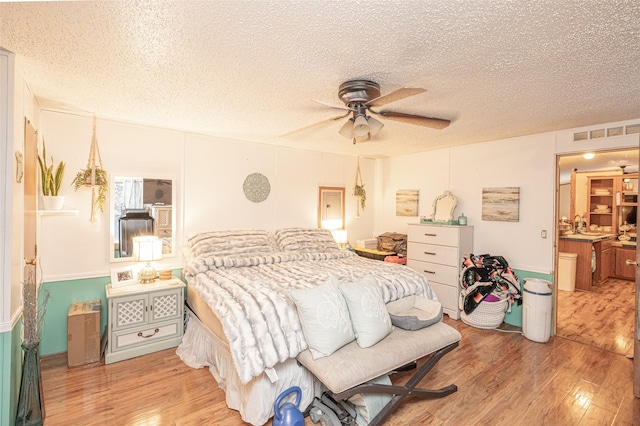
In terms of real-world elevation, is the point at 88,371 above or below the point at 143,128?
below

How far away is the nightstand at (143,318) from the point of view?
296cm

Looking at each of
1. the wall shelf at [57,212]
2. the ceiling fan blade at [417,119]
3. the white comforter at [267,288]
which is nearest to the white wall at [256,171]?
the white comforter at [267,288]

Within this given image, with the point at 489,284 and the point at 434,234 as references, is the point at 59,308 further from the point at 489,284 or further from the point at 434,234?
the point at 489,284

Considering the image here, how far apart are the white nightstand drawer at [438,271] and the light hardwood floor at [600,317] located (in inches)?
51.6

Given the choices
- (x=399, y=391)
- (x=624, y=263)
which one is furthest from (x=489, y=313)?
(x=624, y=263)

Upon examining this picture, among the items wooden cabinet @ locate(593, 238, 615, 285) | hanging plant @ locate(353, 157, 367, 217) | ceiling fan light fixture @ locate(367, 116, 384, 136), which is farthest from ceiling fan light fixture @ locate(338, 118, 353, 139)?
wooden cabinet @ locate(593, 238, 615, 285)

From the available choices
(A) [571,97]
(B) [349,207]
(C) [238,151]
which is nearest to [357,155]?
(B) [349,207]

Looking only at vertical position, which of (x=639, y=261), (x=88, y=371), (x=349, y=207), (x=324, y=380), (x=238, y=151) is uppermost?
(x=238, y=151)

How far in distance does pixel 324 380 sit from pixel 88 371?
7.57 ft

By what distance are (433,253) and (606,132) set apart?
2.31 metres

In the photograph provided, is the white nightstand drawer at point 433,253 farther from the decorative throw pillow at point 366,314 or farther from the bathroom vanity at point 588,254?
the bathroom vanity at point 588,254

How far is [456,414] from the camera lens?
226cm

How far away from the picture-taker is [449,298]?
14.0 feet

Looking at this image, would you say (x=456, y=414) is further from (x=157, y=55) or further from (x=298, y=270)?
(x=157, y=55)
